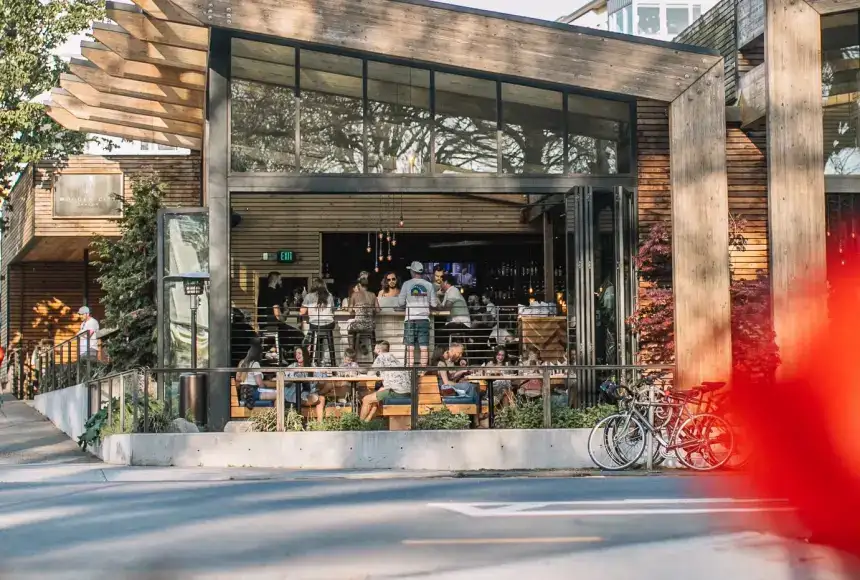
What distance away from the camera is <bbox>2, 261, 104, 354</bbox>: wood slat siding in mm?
39156

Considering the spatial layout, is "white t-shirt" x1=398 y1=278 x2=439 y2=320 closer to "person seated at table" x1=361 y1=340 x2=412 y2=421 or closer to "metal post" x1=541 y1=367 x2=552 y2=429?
"person seated at table" x1=361 y1=340 x2=412 y2=421

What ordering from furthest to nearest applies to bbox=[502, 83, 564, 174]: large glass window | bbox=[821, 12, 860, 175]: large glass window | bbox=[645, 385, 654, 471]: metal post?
bbox=[821, 12, 860, 175]: large glass window, bbox=[502, 83, 564, 174]: large glass window, bbox=[645, 385, 654, 471]: metal post

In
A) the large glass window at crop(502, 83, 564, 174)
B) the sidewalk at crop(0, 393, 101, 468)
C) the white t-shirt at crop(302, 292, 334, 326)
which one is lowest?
the sidewalk at crop(0, 393, 101, 468)

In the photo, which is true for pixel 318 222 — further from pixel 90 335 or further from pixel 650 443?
pixel 650 443

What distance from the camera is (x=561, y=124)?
73.2ft

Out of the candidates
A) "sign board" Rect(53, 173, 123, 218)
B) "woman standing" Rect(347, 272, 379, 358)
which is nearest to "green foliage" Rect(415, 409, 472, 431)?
"woman standing" Rect(347, 272, 379, 358)

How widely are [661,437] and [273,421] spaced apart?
17.2ft

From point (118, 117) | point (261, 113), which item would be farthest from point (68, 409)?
point (261, 113)

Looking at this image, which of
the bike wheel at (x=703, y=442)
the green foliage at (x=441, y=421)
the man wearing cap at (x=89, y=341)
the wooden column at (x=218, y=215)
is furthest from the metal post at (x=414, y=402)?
the man wearing cap at (x=89, y=341)

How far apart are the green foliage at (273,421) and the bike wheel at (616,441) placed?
405 cm

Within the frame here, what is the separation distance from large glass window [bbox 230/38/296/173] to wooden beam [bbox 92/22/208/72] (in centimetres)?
85

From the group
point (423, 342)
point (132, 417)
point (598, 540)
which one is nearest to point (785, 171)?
point (423, 342)

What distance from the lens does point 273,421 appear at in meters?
19.5

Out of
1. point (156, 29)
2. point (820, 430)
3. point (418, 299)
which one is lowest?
point (820, 430)
